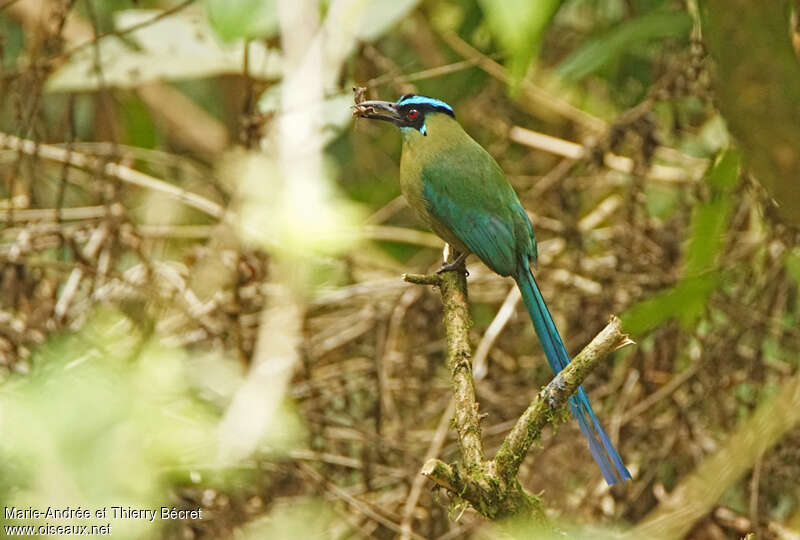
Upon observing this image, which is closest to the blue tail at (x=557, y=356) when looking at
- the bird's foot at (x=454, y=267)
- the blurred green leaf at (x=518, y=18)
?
the bird's foot at (x=454, y=267)

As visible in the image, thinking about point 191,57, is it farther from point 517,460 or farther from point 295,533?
point 517,460

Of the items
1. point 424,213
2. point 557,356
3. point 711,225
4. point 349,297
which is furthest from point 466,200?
point 349,297

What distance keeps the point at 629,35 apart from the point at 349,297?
4.90ft

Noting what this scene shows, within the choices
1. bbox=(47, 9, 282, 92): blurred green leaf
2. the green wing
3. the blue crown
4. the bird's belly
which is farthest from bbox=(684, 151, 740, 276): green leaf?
bbox=(47, 9, 282, 92): blurred green leaf

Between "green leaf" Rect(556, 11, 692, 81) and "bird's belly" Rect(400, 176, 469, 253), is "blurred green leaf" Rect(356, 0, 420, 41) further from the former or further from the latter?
"bird's belly" Rect(400, 176, 469, 253)

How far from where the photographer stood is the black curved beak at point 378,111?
2.35m

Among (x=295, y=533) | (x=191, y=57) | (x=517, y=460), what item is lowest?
(x=295, y=533)

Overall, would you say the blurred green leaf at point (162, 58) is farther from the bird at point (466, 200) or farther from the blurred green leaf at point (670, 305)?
the blurred green leaf at point (670, 305)

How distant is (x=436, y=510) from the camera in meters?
3.24

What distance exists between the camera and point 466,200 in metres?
2.39

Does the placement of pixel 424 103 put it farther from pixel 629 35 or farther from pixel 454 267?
pixel 629 35

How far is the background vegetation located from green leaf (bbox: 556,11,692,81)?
0.4 inches

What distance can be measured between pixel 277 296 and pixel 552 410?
212 centimetres

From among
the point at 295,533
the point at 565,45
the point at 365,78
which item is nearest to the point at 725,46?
the point at 295,533
